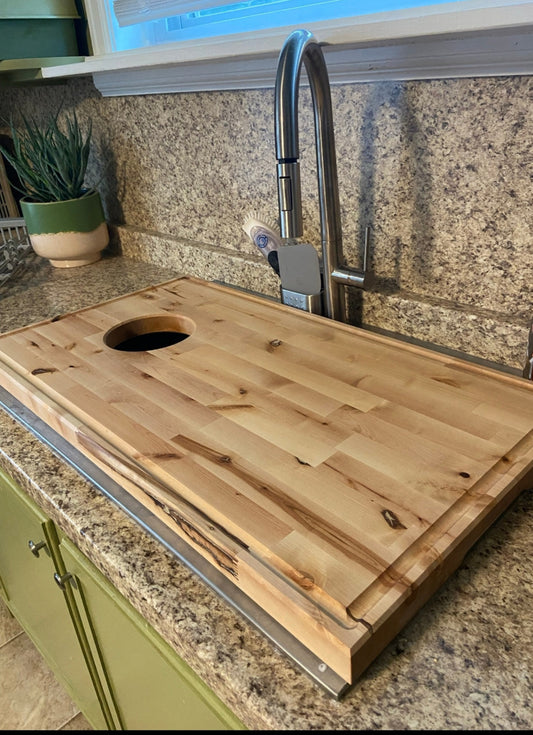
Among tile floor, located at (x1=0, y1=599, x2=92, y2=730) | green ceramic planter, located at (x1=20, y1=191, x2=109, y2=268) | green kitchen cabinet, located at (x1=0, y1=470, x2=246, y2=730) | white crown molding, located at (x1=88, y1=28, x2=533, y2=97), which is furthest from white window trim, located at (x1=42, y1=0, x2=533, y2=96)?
tile floor, located at (x1=0, y1=599, x2=92, y2=730)

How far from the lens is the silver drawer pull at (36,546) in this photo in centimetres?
81

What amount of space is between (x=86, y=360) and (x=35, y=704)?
36.3 inches

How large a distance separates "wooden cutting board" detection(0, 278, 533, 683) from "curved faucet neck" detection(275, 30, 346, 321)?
166mm

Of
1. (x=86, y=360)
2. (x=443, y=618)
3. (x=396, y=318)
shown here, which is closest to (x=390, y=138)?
(x=396, y=318)

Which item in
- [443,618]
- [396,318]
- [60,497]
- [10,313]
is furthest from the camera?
[10,313]

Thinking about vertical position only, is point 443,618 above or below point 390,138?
below

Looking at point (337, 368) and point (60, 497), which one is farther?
point (337, 368)

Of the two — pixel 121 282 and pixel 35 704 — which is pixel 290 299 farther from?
pixel 35 704

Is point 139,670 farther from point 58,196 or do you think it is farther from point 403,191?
point 58,196

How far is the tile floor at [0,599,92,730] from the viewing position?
1.27 metres

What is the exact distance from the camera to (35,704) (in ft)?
4.28

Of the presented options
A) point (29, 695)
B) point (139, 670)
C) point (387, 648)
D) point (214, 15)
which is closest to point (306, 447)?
point (387, 648)

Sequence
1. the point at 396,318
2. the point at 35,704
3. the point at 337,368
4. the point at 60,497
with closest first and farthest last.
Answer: the point at 60,497 < the point at 337,368 < the point at 396,318 < the point at 35,704

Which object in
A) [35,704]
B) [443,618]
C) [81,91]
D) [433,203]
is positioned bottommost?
[35,704]
